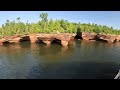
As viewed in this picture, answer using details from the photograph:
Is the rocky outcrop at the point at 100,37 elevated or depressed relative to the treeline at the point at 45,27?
depressed

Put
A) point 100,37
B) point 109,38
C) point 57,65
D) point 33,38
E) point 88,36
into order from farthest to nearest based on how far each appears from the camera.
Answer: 1. point 88,36
2. point 100,37
3. point 109,38
4. point 33,38
5. point 57,65

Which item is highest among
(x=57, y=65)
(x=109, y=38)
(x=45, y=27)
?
(x=45, y=27)

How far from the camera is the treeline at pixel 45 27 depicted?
15.5 m

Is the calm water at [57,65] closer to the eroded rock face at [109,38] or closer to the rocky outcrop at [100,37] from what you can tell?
the eroded rock face at [109,38]

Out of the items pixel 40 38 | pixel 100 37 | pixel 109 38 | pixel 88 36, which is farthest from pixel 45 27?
pixel 109 38

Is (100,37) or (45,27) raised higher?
(45,27)

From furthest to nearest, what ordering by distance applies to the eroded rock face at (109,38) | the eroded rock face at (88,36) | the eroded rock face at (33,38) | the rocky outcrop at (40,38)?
the eroded rock face at (88,36) → the eroded rock face at (109,38) → the eroded rock face at (33,38) → the rocky outcrop at (40,38)

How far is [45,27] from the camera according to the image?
16031 millimetres

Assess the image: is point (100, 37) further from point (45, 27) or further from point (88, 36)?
point (45, 27)

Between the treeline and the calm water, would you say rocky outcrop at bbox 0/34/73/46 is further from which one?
the calm water

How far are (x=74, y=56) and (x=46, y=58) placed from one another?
1.57 m

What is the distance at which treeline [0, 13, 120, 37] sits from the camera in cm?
1545

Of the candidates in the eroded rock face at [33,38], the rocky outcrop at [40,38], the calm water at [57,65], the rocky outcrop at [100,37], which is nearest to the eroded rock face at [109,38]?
the rocky outcrop at [100,37]
